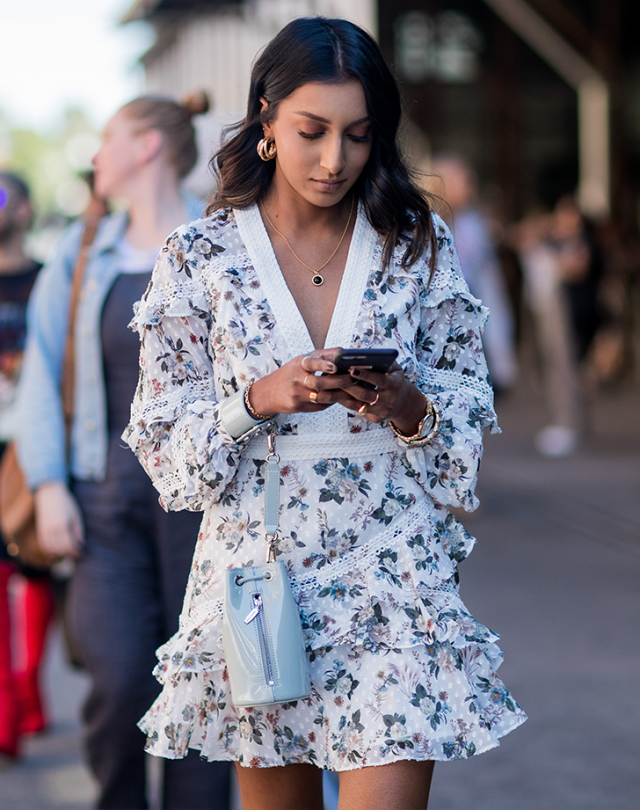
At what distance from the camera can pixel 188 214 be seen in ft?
12.3

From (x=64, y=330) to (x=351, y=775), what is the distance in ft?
6.10

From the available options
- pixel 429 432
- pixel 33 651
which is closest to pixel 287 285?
pixel 429 432

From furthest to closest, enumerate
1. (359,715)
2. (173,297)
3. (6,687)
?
(6,687)
(173,297)
(359,715)

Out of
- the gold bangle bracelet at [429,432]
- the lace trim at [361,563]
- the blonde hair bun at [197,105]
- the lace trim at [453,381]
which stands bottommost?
the lace trim at [361,563]

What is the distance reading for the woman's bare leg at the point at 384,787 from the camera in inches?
91.9

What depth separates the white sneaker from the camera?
11266mm

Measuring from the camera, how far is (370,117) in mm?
2438

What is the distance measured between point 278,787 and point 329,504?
1.84 ft

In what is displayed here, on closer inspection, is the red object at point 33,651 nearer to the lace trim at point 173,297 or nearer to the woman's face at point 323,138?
→ the lace trim at point 173,297

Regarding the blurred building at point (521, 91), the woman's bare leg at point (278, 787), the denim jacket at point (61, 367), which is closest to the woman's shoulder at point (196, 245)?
the woman's bare leg at point (278, 787)

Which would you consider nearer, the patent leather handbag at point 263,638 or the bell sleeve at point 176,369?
the patent leather handbag at point 263,638

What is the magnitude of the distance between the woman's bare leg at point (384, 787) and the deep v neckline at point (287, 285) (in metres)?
0.76

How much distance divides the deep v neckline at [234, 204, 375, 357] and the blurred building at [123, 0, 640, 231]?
59.8ft

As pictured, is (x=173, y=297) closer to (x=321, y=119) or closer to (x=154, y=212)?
(x=321, y=119)
